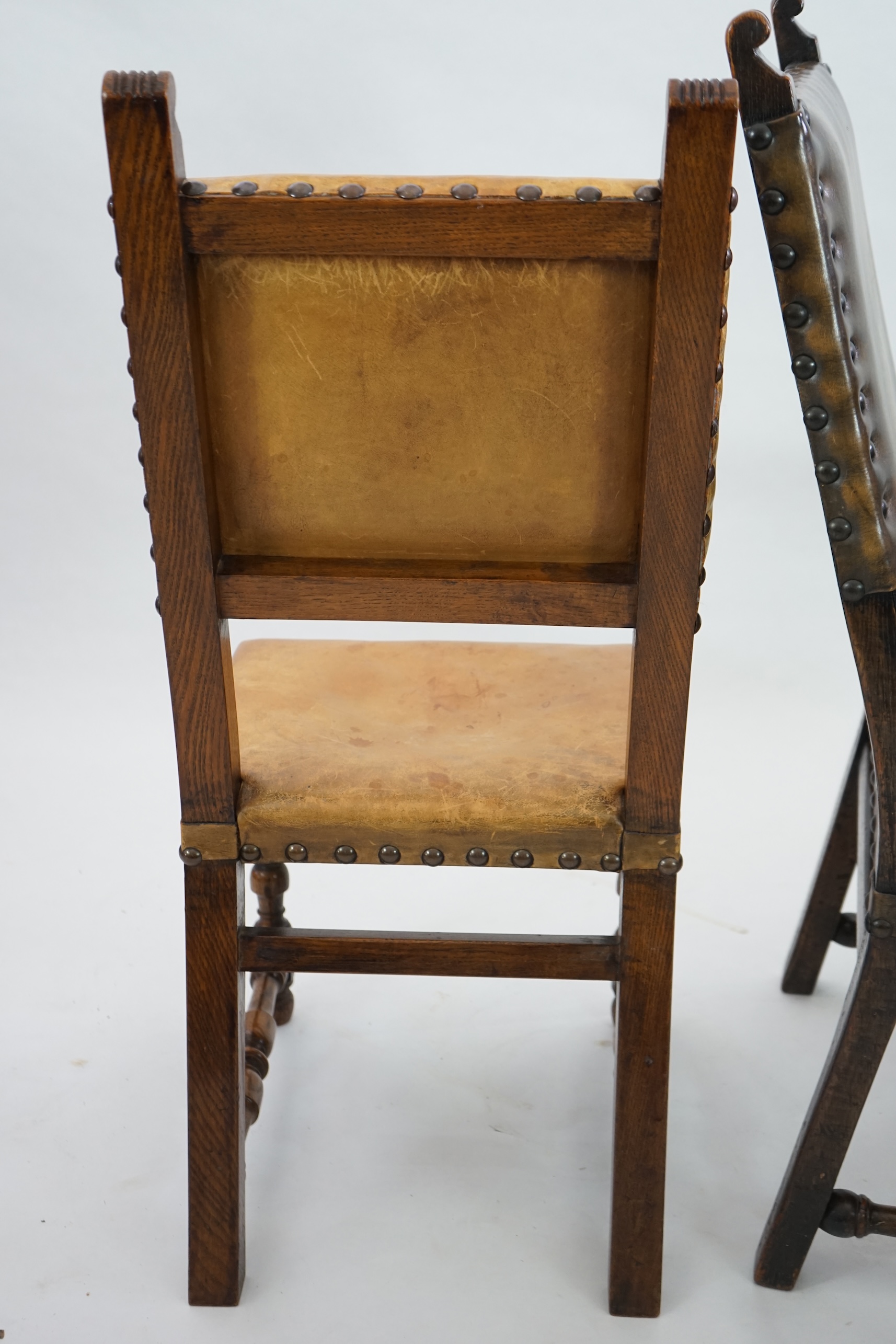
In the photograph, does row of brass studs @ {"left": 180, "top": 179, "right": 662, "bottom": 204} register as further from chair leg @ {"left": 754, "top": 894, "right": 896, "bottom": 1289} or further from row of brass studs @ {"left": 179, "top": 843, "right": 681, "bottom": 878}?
chair leg @ {"left": 754, "top": 894, "right": 896, "bottom": 1289}

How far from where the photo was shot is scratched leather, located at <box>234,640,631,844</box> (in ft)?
4.59

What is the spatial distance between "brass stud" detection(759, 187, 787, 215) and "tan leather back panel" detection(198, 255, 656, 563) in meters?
0.14

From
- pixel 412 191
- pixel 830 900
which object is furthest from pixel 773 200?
pixel 830 900

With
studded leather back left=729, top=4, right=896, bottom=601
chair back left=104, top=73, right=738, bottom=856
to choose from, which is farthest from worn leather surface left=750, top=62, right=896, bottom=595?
chair back left=104, top=73, right=738, bottom=856

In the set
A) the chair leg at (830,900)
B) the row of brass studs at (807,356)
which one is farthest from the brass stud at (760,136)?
the chair leg at (830,900)

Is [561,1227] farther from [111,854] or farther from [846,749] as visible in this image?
[846,749]

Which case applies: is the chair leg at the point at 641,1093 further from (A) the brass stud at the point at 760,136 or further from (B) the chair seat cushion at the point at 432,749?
(A) the brass stud at the point at 760,136

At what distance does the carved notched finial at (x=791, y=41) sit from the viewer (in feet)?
5.62

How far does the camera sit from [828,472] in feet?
4.24

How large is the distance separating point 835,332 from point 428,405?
0.37 m

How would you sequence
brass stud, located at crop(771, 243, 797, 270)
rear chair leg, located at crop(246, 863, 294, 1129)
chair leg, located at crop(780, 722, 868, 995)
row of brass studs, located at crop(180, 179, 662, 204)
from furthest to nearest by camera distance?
chair leg, located at crop(780, 722, 868, 995), rear chair leg, located at crop(246, 863, 294, 1129), brass stud, located at crop(771, 243, 797, 270), row of brass studs, located at crop(180, 179, 662, 204)

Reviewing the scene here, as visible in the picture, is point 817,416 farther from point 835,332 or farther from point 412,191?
point 412,191

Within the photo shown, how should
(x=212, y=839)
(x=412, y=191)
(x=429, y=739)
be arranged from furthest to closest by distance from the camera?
(x=429, y=739) → (x=212, y=839) → (x=412, y=191)

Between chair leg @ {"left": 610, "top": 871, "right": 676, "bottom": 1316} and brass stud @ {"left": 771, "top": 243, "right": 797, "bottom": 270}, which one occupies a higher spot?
brass stud @ {"left": 771, "top": 243, "right": 797, "bottom": 270}
